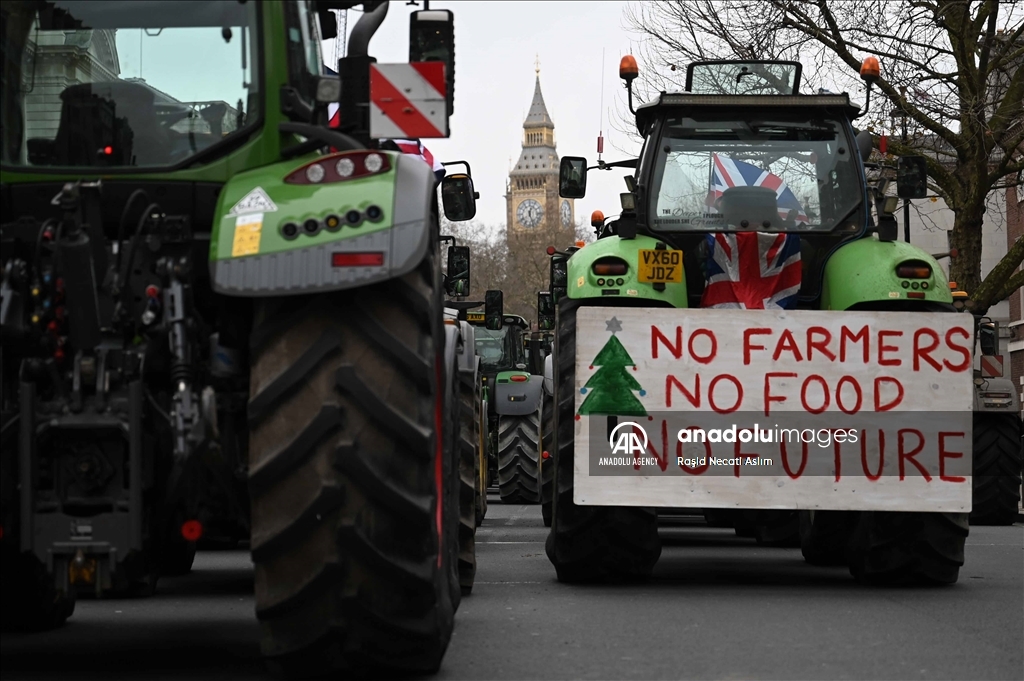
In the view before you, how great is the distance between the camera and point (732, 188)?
1094 centimetres

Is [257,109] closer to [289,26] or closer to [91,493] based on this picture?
[289,26]

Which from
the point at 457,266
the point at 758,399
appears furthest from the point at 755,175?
the point at 457,266

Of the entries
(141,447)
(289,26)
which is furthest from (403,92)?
(141,447)

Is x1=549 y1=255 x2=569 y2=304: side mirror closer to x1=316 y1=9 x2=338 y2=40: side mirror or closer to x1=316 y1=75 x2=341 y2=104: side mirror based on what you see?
x1=316 y1=9 x2=338 y2=40: side mirror

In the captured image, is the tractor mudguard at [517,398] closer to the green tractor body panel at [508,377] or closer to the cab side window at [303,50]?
the green tractor body panel at [508,377]

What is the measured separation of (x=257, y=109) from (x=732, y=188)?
5.21 metres

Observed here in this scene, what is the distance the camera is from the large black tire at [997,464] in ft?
63.6

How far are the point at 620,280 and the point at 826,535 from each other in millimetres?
2380

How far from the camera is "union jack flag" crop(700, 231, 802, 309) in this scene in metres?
10.6

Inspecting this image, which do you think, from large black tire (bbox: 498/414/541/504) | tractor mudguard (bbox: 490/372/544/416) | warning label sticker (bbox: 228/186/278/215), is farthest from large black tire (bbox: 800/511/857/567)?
large black tire (bbox: 498/414/541/504)

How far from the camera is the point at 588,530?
9.91 metres

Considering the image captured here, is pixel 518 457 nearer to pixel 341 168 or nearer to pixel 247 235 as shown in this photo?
pixel 341 168

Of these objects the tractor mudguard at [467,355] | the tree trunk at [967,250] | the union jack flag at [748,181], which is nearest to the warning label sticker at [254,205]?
the tractor mudguard at [467,355]

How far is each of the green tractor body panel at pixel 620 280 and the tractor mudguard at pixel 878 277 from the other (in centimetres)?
89
